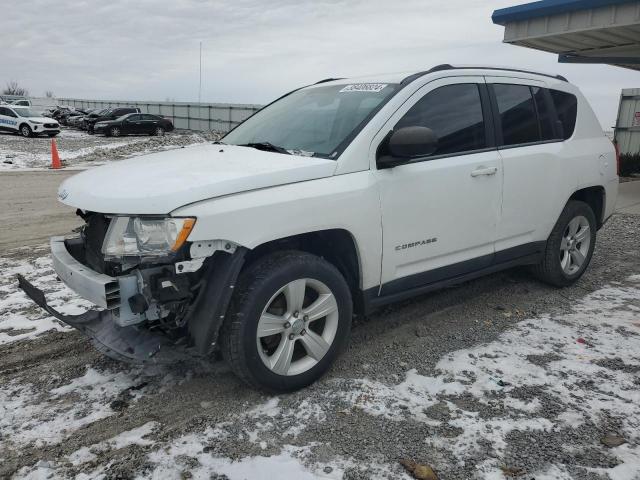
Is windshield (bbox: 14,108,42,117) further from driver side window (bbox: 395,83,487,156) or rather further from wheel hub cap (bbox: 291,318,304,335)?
wheel hub cap (bbox: 291,318,304,335)

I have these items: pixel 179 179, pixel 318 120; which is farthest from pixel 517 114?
pixel 179 179

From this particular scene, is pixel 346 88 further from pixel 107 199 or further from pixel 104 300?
pixel 104 300

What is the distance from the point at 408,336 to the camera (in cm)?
397

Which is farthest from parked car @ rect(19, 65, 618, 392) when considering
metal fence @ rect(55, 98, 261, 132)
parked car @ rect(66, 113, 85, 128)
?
Result: parked car @ rect(66, 113, 85, 128)

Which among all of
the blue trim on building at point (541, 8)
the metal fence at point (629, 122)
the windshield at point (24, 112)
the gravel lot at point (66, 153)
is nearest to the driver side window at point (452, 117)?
the blue trim on building at point (541, 8)

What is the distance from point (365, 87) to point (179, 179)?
1.63 m

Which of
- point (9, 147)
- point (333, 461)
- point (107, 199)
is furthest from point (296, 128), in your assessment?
point (9, 147)

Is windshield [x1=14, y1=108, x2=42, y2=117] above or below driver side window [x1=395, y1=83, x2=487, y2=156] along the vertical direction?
above

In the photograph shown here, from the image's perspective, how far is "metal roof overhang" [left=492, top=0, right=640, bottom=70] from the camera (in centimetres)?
1023

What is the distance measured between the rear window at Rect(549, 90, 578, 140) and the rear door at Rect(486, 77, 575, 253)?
0.11 metres

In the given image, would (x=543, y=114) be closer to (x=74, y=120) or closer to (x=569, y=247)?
(x=569, y=247)

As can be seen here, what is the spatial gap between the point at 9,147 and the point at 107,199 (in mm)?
22407

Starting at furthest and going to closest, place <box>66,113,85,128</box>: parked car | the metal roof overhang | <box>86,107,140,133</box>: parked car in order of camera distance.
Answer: <box>66,113,85,128</box>: parked car → <box>86,107,140,133</box>: parked car → the metal roof overhang

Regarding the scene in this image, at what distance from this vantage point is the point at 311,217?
2.98 meters
